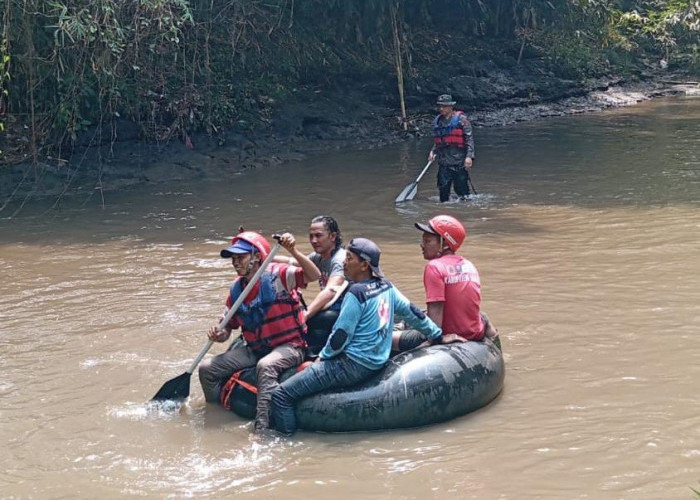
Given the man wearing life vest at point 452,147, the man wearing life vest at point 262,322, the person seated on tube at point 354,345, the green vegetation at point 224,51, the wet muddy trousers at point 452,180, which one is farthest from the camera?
the green vegetation at point 224,51

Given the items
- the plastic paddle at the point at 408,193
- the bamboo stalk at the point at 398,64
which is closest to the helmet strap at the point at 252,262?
the plastic paddle at the point at 408,193

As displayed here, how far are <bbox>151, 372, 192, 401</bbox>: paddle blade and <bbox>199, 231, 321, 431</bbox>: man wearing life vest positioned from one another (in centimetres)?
11

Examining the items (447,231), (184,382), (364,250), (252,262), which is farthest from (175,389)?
(447,231)

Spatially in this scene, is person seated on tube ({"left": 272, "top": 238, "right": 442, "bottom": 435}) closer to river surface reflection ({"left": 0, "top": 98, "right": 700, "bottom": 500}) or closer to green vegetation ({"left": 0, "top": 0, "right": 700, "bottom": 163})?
river surface reflection ({"left": 0, "top": 98, "right": 700, "bottom": 500})

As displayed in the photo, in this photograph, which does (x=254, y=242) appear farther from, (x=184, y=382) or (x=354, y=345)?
(x=184, y=382)

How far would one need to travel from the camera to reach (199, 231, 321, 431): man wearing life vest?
611cm

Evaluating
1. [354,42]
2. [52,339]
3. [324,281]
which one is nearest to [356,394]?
[324,281]

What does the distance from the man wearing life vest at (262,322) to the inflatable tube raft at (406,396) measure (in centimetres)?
17

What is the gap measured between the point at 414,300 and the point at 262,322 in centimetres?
278

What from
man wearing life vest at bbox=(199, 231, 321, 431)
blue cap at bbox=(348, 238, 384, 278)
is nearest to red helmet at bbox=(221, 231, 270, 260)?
man wearing life vest at bbox=(199, 231, 321, 431)

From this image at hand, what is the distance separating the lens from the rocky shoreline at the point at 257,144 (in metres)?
14.5

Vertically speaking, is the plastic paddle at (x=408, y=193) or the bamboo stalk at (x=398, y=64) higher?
the bamboo stalk at (x=398, y=64)

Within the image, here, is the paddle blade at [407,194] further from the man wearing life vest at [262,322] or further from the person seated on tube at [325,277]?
the man wearing life vest at [262,322]

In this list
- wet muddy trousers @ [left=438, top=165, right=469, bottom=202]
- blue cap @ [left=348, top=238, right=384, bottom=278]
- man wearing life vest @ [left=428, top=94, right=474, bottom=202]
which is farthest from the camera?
wet muddy trousers @ [left=438, top=165, right=469, bottom=202]
